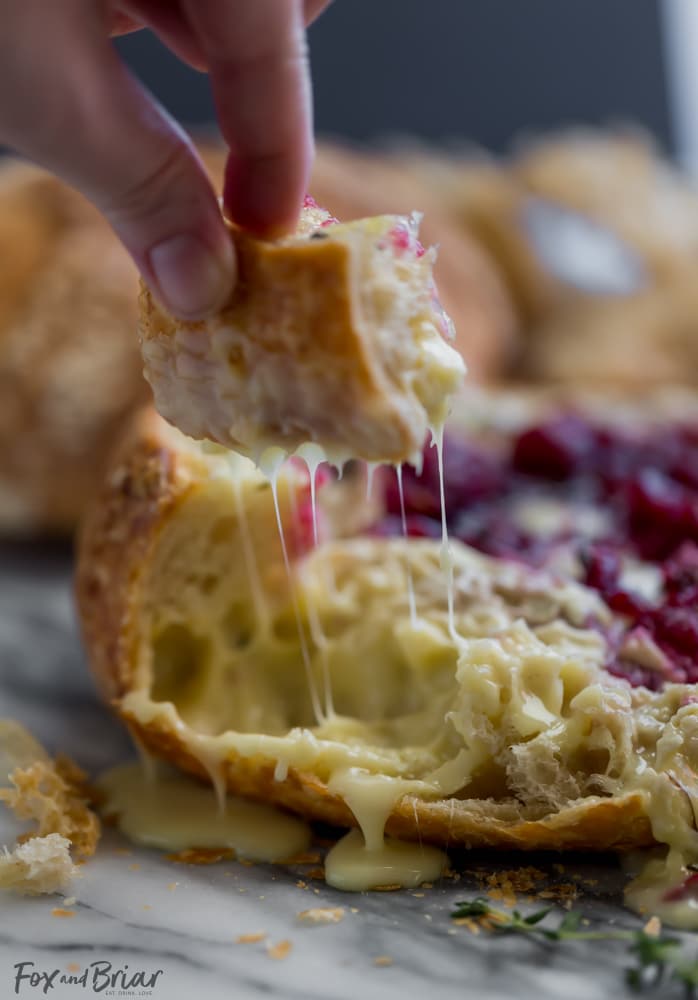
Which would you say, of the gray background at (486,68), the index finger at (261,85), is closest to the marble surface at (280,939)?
the index finger at (261,85)

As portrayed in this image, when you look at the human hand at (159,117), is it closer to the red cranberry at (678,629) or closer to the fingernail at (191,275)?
the fingernail at (191,275)

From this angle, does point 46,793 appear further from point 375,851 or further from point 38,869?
point 375,851

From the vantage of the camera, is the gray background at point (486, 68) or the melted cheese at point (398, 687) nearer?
the melted cheese at point (398, 687)

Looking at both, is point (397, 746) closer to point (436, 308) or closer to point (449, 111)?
point (436, 308)

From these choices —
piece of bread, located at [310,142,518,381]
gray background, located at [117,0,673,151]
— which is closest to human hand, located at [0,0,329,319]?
piece of bread, located at [310,142,518,381]

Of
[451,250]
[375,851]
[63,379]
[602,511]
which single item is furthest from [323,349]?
[451,250]

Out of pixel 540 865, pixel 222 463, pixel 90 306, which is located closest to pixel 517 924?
pixel 540 865
